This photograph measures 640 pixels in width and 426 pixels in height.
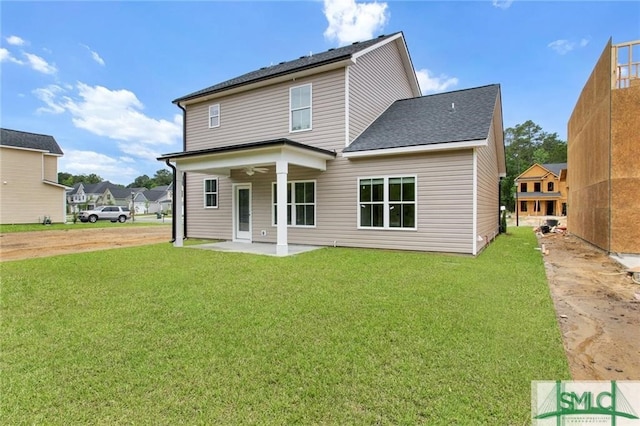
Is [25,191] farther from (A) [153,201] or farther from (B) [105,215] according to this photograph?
(A) [153,201]

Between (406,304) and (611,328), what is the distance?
2.38m

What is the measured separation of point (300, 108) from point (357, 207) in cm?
391

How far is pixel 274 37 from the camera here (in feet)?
52.0

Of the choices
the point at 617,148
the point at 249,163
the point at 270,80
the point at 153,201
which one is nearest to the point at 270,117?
the point at 270,80

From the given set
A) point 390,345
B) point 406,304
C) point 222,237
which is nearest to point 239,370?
point 390,345

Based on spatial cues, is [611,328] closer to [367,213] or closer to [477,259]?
[477,259]

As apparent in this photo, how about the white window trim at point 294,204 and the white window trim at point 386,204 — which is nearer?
the white window trim at point 386,204

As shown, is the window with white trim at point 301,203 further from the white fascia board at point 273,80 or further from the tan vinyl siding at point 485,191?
the tan vinyl siding at point 485,191

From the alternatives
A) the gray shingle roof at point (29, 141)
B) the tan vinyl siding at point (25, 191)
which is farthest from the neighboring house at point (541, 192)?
the gray shingle roof at point (29, 141)

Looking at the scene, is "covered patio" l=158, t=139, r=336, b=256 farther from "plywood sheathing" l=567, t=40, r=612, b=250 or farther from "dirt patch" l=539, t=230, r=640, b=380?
"plywood sheathing" l=567, t=40, r=612, b=250

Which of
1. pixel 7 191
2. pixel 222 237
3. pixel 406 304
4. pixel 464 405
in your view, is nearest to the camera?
pixel 464 405

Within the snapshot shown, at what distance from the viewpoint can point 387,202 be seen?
30.0 feet

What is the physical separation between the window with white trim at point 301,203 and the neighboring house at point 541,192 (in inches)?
1385

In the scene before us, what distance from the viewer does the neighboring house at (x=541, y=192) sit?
3700 centimetres
